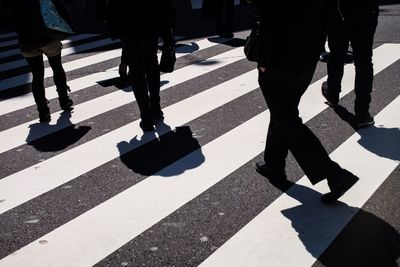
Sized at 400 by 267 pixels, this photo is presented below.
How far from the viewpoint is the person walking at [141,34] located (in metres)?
5.72

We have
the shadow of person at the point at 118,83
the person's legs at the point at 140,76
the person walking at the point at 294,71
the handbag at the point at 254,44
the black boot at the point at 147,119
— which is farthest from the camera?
the shadow of person at the point at 118,83

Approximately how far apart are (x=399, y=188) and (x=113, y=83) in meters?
4.83

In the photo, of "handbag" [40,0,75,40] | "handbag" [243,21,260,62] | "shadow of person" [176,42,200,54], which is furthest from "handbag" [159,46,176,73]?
"shadow of person" [176,42,200,54]

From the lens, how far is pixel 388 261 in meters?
3.37

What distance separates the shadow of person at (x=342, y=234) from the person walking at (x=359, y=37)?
6.00ft

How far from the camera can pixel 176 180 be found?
4719 millimetres

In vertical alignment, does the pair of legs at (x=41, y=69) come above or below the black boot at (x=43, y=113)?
above

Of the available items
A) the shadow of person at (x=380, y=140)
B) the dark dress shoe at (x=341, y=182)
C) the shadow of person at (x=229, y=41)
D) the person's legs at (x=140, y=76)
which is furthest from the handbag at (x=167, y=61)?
the shadow of person at (x=229, y=41)

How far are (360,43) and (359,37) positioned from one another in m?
0.06

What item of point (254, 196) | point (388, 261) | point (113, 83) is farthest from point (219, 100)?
point (388, 261)

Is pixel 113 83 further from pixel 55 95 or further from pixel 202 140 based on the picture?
pixel 202 140

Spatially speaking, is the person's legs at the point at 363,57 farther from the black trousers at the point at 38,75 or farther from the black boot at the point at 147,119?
the black trousers at the point at 38,75

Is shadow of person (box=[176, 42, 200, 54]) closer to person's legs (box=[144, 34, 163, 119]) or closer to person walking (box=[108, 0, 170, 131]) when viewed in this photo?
person's legs (box=[144, 34, 163, 119])

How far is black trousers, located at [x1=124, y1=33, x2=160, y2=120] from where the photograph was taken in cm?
586
